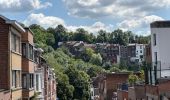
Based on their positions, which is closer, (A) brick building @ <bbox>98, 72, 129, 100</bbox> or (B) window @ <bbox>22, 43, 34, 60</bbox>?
(B) window @ <bbox>22, 43, 34, 60</bbox>

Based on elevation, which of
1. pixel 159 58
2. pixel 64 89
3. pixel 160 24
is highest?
pixel 160 24

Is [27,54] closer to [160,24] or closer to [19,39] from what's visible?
[19,39]

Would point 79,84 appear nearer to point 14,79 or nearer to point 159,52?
point 159,52

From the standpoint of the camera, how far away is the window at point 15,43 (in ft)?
132

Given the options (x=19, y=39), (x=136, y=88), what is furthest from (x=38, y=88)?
(x=19, y=39)

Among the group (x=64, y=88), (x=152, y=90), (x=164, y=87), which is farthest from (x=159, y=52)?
(x=64, y=88)

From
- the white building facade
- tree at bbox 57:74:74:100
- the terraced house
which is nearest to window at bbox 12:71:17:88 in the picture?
the terraced house

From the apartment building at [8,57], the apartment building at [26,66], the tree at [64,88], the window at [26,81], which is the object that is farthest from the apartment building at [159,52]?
the tree at [64,88]

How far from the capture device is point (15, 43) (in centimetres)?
4156

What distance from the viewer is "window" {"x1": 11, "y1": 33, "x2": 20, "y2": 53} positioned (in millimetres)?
40219

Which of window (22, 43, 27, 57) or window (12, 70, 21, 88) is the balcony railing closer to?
window (22, 43, 27, 57)

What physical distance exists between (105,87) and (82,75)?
2777 cm

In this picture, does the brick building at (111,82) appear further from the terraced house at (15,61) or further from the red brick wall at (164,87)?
the red brick wall at (164,87)

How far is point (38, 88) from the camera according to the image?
193 feet
